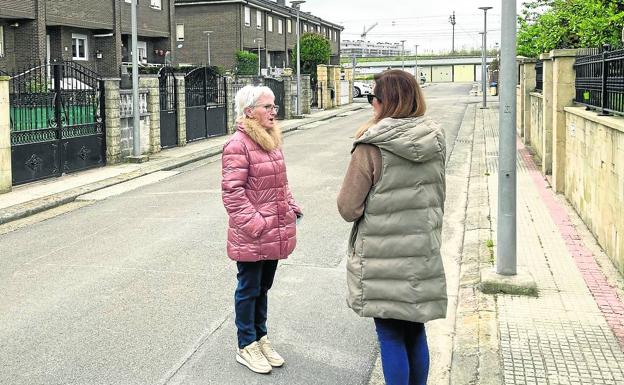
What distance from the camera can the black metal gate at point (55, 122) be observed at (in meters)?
13.4

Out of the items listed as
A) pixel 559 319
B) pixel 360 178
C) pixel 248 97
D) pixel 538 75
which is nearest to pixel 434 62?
pixel 538 75

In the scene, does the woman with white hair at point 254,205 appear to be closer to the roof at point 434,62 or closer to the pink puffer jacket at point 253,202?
the pink puffer jacket at point 253,202

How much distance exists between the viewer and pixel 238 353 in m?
5.08

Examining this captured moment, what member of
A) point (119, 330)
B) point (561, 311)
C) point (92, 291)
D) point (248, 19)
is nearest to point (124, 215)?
point (92, 291)

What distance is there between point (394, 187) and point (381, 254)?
0.35 meters

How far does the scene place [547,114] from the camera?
1320 cm

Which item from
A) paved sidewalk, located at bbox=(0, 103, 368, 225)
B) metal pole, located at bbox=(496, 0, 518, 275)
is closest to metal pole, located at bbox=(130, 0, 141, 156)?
paved sidewalk, located at bbox=(0, 103, 368, 225)

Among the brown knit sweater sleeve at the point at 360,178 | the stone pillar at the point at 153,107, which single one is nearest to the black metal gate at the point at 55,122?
the stone pillar at the point at 153,107

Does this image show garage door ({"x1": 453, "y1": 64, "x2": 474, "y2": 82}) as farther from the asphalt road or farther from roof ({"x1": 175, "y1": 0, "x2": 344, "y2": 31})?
the asphalt road

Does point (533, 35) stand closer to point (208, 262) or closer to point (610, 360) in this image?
point (208, 262)

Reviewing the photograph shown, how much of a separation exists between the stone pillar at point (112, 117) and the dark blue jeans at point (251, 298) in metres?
12.6

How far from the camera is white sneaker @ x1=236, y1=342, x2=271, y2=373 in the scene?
4.88 metres

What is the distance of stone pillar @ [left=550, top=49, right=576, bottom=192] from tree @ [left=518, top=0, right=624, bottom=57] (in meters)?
0.57

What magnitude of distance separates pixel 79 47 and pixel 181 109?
727 inches
